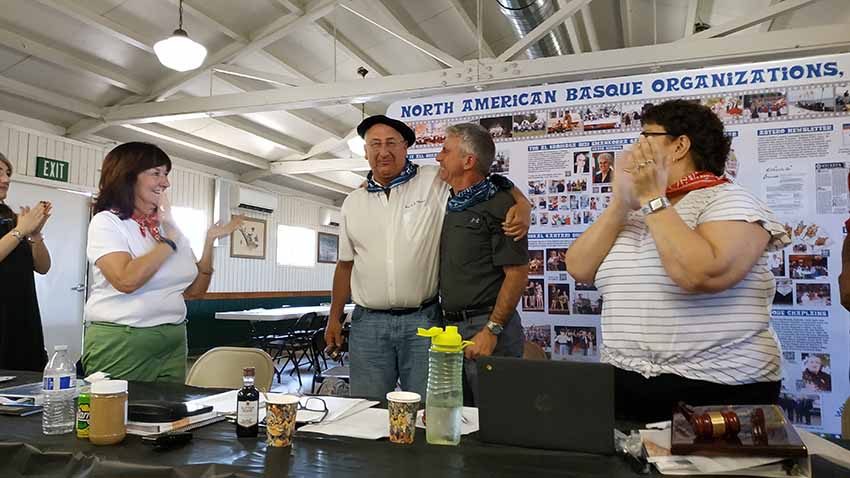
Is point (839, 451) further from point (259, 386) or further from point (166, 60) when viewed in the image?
point (166, 60)

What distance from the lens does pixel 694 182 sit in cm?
144

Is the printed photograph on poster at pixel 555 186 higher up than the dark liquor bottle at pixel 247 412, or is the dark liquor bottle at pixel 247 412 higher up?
the printed photograph on poster at pixel 555 186

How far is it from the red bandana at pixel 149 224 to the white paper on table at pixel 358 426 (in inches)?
45.2

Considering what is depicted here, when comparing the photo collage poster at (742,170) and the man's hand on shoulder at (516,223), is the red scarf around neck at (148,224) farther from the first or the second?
the photo collage poster at (742,170)

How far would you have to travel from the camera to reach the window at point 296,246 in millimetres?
10453

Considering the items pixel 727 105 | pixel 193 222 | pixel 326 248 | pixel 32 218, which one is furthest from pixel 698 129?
pixel 326 248

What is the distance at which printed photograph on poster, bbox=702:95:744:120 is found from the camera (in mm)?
3055

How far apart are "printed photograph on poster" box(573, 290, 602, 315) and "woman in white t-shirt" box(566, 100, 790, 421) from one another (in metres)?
1.77

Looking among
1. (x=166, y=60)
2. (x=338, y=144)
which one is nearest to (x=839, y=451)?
(x=166, y=60)

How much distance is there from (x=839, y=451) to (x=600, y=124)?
96.0 inches

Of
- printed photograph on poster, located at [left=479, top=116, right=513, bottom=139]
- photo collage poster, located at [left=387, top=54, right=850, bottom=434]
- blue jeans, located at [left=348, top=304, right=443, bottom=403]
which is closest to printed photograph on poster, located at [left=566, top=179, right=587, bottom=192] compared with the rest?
photo collage poster, located at [left=387, top=54, right=850, bottom=434]

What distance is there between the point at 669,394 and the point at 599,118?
7.28ft

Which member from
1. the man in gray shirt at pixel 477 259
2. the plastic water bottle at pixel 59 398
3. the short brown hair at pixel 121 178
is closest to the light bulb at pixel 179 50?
the short brown hair at pixel 121 178

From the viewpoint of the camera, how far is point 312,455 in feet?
3.74
